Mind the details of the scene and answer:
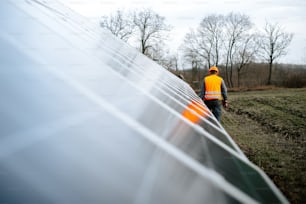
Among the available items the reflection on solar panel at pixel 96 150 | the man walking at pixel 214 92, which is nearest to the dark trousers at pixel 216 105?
the man walking at pixel 214 92

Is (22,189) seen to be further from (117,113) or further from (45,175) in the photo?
(117,113)

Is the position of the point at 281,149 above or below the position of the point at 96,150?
below

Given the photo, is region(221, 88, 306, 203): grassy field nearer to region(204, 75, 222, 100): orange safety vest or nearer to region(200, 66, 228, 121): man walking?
region(200, 66, 228, 121): man walking

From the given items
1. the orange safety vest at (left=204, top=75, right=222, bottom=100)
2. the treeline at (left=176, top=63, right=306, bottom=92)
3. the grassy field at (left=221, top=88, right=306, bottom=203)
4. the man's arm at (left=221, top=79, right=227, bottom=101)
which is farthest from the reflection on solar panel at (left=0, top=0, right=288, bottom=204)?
the treeline at (left=176, top=63, right=306, bottom=92)

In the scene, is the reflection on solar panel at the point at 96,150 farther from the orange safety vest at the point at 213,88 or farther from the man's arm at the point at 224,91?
the man's arm at the point at 224,91

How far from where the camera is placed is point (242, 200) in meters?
0.99

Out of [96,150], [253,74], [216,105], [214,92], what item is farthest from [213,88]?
[253,74]

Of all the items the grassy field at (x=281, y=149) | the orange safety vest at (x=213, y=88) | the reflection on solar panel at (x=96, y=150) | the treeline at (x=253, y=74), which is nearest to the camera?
the reflection on solar panel at (x=96, y=150)

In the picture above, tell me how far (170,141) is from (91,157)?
0.45 m

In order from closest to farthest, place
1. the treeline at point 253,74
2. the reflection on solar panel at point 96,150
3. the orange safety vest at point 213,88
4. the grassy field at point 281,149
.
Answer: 1. the reflection on solar panel at point 96,150
2. the grassy field at point 281,149
3. the orange safety vest at point 213,88
4. the treeline at point 253,74

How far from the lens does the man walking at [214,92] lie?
7.24 meters

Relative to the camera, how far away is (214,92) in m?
7.24

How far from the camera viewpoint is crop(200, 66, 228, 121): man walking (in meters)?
7.24

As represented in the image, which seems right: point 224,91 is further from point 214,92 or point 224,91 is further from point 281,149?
point 281,149
